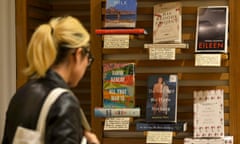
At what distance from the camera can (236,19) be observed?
301 cm

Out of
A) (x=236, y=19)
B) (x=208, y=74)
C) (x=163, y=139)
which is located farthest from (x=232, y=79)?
(x=163, y=139)

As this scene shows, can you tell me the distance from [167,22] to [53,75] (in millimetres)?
1248

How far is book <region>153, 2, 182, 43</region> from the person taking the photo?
3.04 metres

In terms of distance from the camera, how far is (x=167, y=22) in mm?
3078

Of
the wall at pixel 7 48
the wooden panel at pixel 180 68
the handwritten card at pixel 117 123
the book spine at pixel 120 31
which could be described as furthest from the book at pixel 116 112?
the wall at pixel 7 48

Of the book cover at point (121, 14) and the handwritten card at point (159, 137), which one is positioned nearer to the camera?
the handwritten card at point (159, 137)

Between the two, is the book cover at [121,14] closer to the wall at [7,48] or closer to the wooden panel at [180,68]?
the wooden panel at [180,68]

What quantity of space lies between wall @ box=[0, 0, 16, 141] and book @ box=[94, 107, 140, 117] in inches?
34.2

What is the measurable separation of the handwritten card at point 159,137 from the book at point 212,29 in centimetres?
53

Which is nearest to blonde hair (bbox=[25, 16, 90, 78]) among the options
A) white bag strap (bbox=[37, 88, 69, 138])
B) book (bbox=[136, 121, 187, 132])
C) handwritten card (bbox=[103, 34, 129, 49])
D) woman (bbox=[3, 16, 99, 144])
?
woman (bbox=[3, 16, 99, 144])

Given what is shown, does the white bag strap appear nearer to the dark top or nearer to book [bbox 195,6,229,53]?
the dark top

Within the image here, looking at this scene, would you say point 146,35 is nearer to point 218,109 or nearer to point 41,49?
point 218,109

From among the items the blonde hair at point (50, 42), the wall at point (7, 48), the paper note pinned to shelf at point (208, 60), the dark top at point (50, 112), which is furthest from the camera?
the wall at point (7, 48)

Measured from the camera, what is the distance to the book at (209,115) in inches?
117
